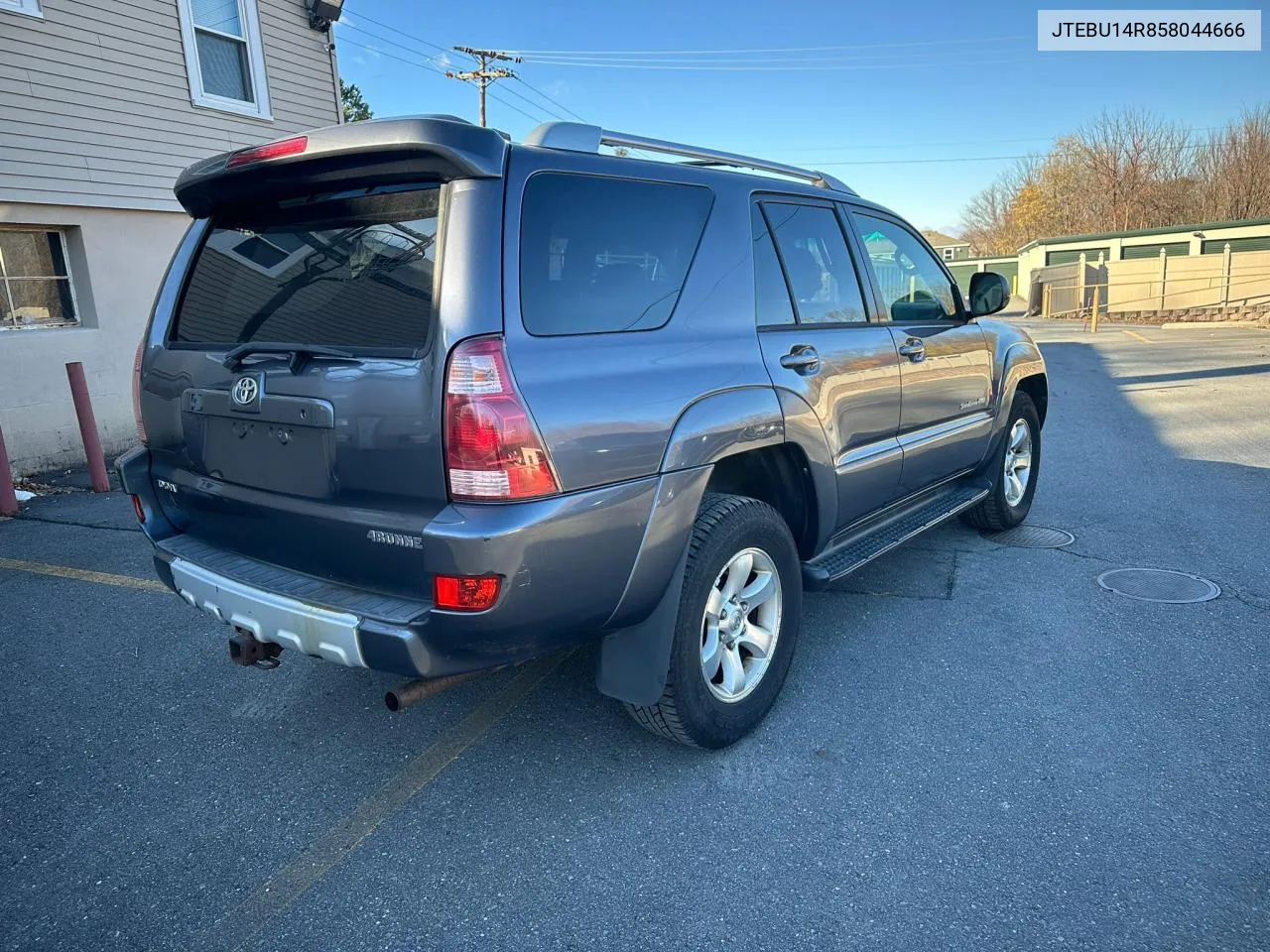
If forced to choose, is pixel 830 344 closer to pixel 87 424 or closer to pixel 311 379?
pixel 311 379

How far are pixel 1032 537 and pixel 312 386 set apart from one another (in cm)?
453

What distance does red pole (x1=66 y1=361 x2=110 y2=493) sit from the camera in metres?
6.86

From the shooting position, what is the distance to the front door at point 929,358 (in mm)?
3980

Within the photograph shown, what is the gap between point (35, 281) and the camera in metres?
7.86

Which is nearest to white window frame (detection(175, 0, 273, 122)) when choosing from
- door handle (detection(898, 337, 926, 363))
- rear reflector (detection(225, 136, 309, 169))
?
rear reflector (detection(225, 136, 309, 169))

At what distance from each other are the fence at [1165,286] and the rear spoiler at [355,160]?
26.1m

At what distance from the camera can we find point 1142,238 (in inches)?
1168

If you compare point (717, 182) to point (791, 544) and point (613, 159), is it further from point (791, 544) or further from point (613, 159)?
point (791, 544)

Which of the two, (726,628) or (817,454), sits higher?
(817,454)

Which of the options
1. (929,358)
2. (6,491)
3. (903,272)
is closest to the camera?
(929,358)

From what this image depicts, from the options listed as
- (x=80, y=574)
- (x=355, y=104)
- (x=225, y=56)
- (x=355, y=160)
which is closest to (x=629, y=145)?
(x=355, y=160)

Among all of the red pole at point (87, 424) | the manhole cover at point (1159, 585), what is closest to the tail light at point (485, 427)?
the manhole cover at point (1159, 585)

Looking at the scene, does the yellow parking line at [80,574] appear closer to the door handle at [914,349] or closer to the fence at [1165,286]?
the door handle at [914,349]

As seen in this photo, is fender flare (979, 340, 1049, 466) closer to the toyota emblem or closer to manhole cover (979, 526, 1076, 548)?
manhole cover (979, 526, 1076, 548)
